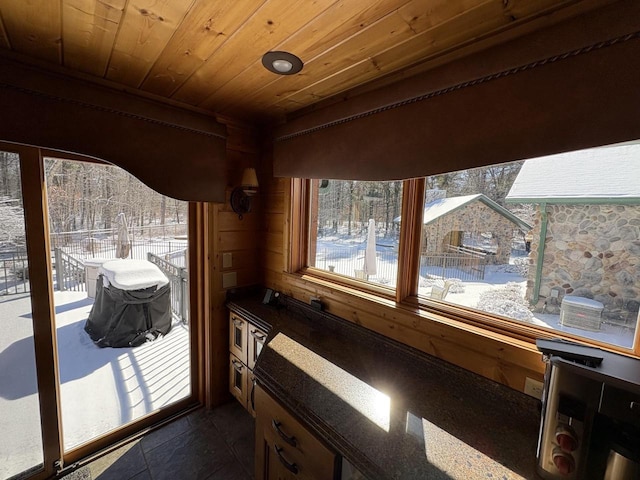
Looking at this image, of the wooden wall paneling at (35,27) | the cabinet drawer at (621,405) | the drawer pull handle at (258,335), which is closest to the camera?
the cabinet drawer at (621,405)

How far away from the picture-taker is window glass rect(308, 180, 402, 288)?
5.43ft

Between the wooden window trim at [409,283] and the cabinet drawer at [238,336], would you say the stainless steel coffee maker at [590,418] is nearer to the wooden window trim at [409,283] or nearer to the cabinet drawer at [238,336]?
the wooden window trim at [409,283]

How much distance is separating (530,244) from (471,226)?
0.81 feet

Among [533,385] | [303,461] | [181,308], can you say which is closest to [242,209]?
[181,308]

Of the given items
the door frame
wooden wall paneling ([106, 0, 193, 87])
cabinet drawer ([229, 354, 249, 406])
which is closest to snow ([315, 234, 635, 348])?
cabinet drawer ([229, 354, 249, 406])

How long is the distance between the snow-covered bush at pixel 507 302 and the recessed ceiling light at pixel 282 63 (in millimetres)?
1390

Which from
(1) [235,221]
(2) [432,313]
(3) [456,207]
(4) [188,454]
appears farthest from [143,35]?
(4) [188,454]

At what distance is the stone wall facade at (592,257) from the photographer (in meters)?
0.95

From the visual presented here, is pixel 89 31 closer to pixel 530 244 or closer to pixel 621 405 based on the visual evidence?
pixel 530 244

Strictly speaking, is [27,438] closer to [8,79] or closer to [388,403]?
[8,79]

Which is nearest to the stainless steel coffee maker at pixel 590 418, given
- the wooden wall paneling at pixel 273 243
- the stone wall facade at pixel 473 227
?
the stone wall facade at pixel 473 227

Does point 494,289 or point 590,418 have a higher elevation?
point 494,289

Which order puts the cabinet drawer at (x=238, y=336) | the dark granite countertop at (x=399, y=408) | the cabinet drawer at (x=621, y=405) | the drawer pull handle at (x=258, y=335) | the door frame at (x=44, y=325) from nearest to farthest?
the cabinet drawer at (x=621, y=405) → the dark granite countertop at (x=399, y=408) → the door frame at (x=44, y=325) → the drawer pull handle at (x=258, y=335) → the cabinet drawer at (x=238, y=336)

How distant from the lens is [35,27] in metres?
1.09
